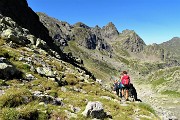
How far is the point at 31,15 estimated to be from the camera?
103 m

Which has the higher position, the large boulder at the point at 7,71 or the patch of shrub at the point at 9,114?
the large boulder at the point at 7,71

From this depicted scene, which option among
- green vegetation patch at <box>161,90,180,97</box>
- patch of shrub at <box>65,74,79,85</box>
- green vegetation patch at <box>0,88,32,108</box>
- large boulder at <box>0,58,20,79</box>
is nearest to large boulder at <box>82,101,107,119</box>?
green vegetation patch at <box>0,88,32,108</box>

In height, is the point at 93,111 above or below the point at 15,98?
below

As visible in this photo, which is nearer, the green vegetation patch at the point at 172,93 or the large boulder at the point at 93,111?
the large boulder at the point at 93,111

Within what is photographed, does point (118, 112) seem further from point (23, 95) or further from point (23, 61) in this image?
point (23, 61)

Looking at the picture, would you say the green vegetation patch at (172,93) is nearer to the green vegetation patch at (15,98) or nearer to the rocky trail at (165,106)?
the rocky trail at (165,106)

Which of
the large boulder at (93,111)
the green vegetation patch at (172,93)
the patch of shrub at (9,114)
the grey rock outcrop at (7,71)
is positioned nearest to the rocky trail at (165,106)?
the green vegetation patch at (172,93)

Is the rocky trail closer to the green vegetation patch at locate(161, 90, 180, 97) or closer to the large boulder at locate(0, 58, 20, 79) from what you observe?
the green vegetation patch at locate(161, 90, 180, 97)

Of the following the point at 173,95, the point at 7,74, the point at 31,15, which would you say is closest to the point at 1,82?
the point at 7,74

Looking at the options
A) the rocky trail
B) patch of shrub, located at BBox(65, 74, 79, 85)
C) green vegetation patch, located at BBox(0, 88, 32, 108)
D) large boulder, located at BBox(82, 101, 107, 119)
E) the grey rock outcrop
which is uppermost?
the grey rock outcrop

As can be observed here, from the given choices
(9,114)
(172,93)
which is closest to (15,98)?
(9,114)

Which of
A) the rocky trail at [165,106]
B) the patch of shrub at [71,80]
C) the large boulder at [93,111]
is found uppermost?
the patch of shrub at [71,80]

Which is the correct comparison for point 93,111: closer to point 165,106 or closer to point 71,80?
point 71,80

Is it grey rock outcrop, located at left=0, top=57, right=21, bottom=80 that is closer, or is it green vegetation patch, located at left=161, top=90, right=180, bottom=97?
grey rock outcrop, located at left=0, top=57, right=21, bottom=80
